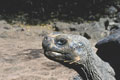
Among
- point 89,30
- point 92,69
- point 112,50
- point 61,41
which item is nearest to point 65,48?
point 61,41

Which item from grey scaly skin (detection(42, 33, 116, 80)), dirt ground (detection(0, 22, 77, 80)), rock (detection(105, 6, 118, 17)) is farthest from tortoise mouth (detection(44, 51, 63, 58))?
rock (detection(105, 6, 118, 17))

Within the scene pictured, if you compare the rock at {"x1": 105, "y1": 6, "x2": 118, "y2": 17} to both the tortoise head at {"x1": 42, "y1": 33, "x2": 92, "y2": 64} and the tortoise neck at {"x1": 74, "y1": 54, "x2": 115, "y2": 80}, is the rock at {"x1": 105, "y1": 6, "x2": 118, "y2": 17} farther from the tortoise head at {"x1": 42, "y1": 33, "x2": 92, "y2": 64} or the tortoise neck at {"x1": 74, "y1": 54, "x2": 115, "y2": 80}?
the tortoise head at {"x1": 42, "y1": 33, "x2": 92, "y2": 64}

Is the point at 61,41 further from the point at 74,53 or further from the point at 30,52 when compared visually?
the point at 30,52

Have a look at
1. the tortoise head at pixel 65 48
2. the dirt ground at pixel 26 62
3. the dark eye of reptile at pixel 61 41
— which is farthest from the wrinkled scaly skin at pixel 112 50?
the dirt ground at pixel 26 62

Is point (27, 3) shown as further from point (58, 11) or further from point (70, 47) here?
point (70, 47)

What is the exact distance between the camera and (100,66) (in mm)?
2273

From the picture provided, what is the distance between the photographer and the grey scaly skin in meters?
2.02

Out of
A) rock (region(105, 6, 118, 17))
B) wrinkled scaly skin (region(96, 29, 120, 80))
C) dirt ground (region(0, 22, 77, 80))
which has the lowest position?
rock (region(105, 6, 118, 17))

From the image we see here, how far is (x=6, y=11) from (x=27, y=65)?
6.82m

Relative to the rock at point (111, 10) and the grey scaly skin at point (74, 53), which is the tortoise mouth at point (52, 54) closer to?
the grey scaly skin at point (74, 53)

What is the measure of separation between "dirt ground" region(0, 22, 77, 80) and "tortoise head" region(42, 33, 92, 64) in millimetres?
1810

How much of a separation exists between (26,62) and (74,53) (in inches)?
106

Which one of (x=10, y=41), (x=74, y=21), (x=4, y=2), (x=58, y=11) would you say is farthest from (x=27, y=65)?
(x=4, y=2)

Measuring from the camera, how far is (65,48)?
205cm
